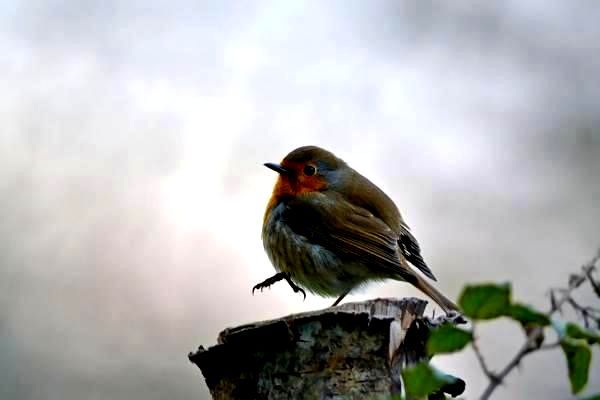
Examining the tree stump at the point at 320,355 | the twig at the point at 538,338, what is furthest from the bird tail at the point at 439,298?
the twig at the point at 538,338

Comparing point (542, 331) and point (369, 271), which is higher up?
point (369, 271)

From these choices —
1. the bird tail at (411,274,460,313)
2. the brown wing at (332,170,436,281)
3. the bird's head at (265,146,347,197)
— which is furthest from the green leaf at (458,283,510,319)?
the bird's head at (265,146,347,197)

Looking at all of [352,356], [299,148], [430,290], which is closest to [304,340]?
[352,356]

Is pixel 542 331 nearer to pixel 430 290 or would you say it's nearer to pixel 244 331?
pixel 244 331

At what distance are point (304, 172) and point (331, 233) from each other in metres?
0.65

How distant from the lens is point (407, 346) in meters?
2.06

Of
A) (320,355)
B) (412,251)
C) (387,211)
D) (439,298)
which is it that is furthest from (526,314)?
(387,211)

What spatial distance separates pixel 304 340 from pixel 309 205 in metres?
2.89

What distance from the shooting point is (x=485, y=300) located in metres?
0.71

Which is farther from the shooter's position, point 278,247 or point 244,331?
point 278,247

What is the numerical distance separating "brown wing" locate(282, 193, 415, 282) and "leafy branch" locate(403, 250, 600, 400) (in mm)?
3449

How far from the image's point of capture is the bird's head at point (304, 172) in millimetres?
5066

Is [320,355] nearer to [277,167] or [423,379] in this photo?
[423,379]

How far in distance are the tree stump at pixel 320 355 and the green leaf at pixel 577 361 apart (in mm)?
1139
